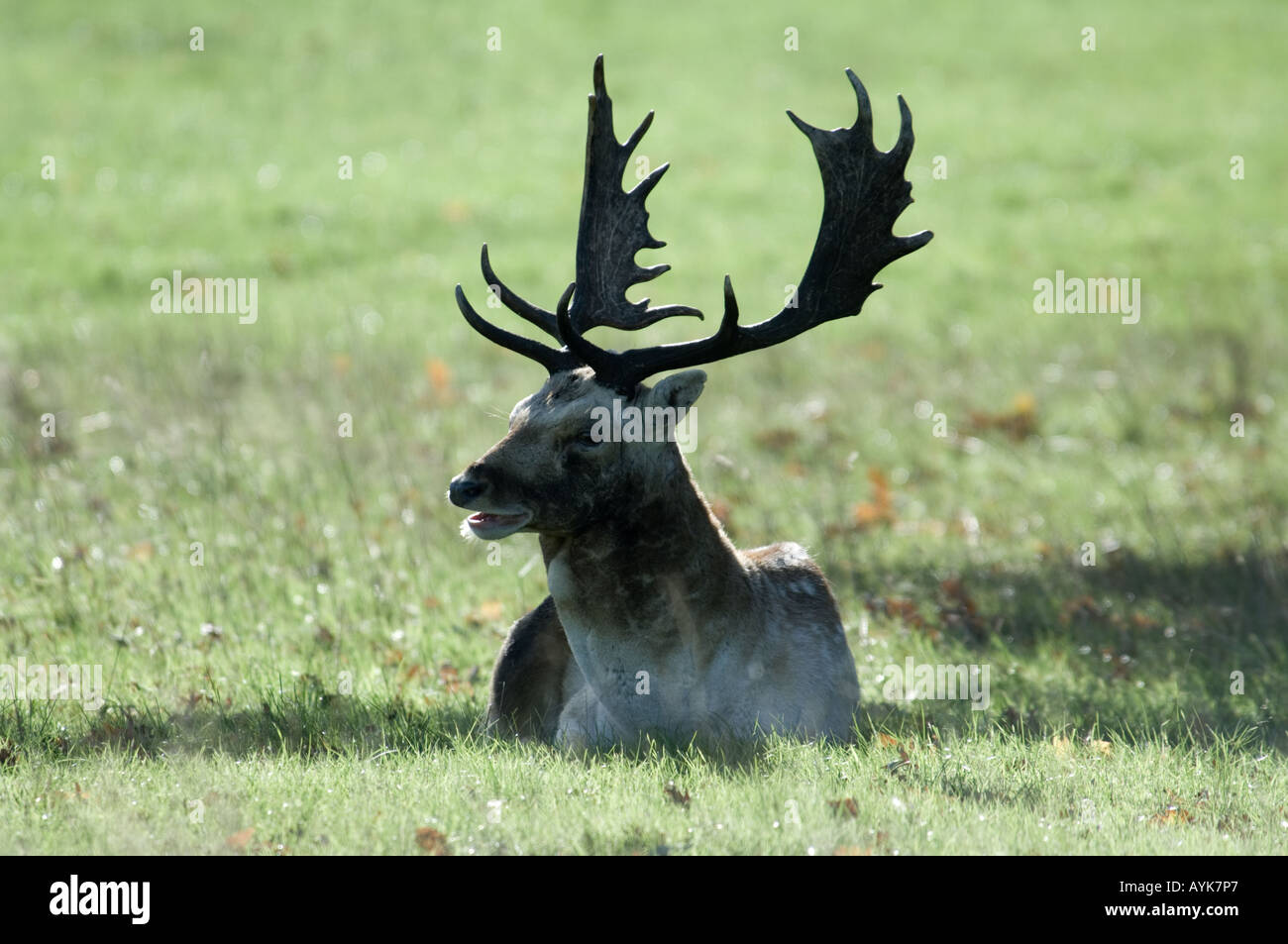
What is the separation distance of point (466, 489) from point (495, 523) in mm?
195

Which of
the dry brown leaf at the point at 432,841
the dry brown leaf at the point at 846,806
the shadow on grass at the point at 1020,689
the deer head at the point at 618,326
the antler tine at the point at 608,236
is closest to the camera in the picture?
the dry brown leaf at the point at 432,841

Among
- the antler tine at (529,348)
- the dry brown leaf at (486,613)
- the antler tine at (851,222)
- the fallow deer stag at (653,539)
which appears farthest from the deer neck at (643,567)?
the dry brown leaf at (486,613)

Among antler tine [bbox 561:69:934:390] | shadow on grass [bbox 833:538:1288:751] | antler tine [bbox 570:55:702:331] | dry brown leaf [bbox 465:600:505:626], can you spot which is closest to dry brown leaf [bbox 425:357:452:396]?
dry brown leaf [bbox 465:600:505:626]

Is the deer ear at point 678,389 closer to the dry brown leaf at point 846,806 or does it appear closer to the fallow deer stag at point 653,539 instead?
the fallow deer stag at point 653,539

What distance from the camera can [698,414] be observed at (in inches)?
573

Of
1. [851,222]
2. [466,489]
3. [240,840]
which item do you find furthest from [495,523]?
[851,222]

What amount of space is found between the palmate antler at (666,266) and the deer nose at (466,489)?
778 mm

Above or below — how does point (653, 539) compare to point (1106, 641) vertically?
above

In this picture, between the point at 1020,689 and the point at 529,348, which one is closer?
the point at 529,348

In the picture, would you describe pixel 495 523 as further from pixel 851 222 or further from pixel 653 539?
pixel 851 222

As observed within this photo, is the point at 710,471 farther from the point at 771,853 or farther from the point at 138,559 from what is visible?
the point at 771,853

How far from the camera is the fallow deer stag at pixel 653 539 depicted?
618cm

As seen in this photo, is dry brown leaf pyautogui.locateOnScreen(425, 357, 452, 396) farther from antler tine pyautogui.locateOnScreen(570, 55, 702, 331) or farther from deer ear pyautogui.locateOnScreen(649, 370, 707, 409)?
deer ear pyautogui.locateOnScreen(649, 370, 707, 409)

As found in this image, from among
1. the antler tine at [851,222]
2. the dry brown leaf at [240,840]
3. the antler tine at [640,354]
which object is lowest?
the dry brown leaf at [240,840]
